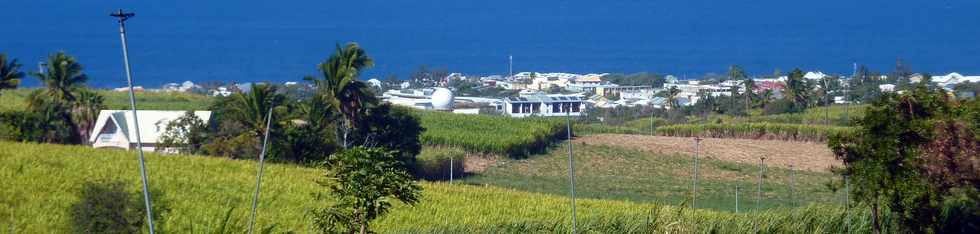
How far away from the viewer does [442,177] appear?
36.7m

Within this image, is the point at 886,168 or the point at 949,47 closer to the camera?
the point at 886,168

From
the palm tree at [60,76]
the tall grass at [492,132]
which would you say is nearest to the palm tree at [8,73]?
the palm tree at [60,76]

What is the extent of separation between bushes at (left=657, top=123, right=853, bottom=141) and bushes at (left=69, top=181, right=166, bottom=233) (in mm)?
37431

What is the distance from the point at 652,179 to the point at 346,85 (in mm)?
10038

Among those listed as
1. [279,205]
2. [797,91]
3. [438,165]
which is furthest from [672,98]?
[279,205]

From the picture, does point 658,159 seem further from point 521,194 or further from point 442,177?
point 521,194

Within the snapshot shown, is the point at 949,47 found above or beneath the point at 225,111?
above

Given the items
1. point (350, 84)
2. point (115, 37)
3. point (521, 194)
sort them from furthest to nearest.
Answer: point (115, 37) < point (350, 84) < point (521, 194)

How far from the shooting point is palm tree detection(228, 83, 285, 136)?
32.0 meters

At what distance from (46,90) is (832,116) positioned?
34874 millimetres

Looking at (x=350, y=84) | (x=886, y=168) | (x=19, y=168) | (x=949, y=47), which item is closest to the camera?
(x=886, y=168)

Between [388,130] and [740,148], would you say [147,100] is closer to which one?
[388,130]

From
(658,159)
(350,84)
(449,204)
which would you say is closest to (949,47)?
(658,159)

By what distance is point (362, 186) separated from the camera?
9.66 metres
